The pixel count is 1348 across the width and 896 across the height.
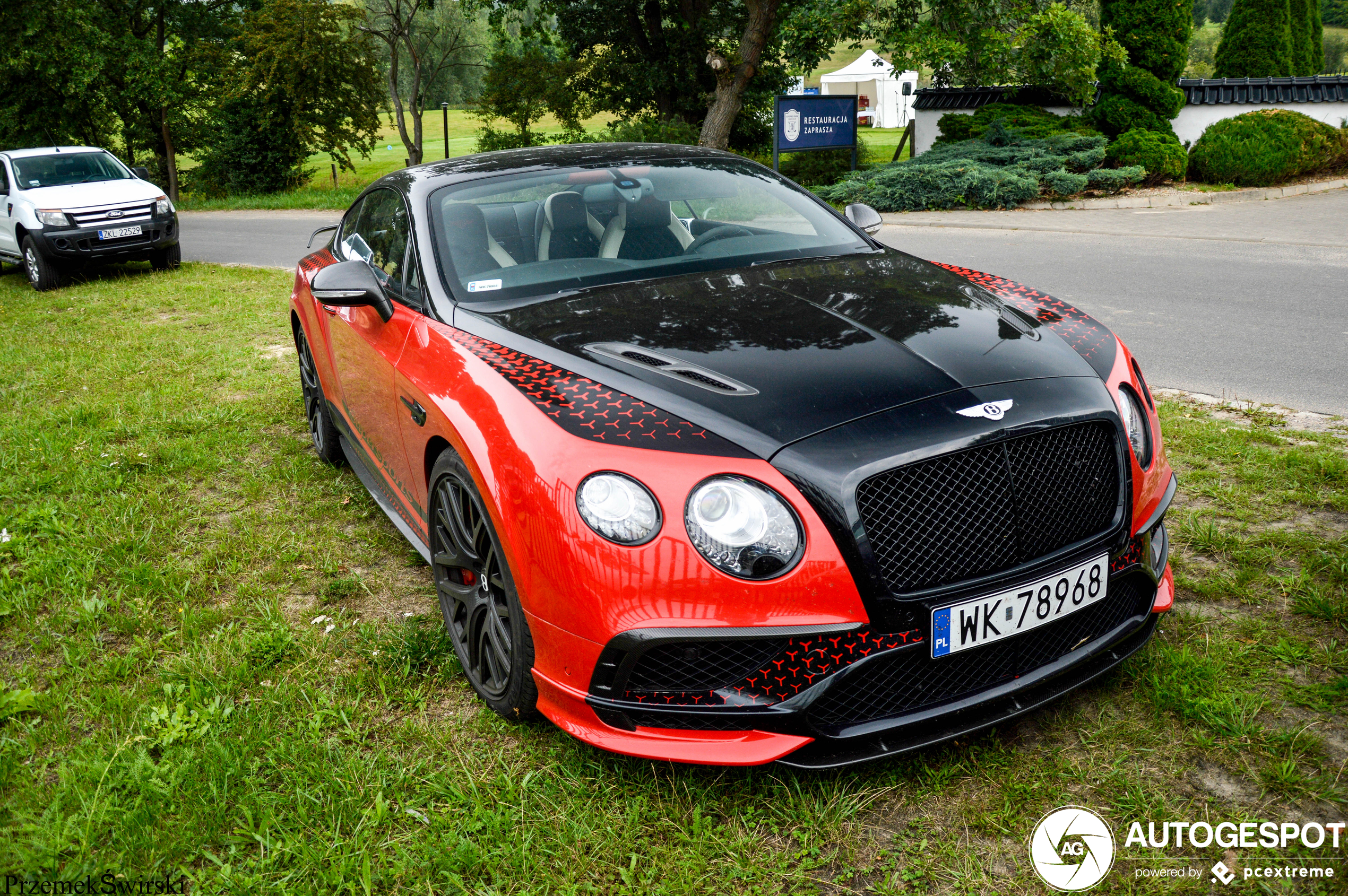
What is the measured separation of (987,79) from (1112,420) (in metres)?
15.7

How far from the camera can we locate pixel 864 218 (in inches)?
160

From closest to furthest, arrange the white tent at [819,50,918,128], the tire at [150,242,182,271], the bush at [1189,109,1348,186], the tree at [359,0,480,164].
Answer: the tire at [150,242,182,271], the bush at [1189,109,1348,186], the tree at [359,0,480,164], the white tent at [819,50,918,128]

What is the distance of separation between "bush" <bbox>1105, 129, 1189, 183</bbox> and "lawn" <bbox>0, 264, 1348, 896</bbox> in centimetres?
1229

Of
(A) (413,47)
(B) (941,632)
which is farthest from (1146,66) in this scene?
(A) (413,47)

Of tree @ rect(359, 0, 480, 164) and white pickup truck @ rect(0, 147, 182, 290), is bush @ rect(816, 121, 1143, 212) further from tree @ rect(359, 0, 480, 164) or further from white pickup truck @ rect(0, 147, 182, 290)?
tree @ rect(359, 0, 480, 164)

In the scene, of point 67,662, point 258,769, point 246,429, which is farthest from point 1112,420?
point 246,429

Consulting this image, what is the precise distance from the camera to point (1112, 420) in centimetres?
243

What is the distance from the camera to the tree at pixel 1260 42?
726 inches

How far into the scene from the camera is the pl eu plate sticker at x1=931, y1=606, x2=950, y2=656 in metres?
2.12

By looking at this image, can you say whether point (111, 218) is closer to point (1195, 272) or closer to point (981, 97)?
point (1195, 272)

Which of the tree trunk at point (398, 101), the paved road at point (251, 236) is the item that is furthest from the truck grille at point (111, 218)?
the tree trunk at point (398, 101)

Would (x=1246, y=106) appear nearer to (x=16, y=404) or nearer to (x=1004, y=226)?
(x=1004, y=226)

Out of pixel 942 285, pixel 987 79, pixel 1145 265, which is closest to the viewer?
pixel 942 285

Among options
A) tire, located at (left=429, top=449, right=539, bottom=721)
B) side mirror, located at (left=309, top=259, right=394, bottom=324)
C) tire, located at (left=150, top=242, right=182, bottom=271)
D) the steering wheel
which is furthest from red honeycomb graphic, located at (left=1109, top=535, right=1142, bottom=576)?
tire, located at (left=150, top=242, right=182, bottom=271)
